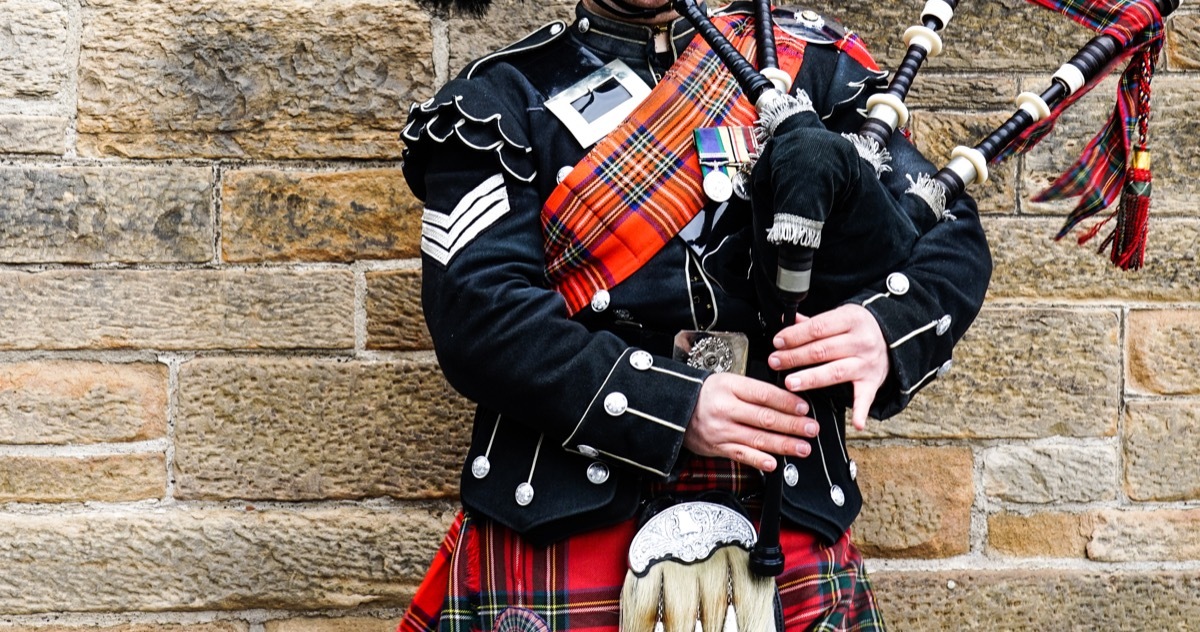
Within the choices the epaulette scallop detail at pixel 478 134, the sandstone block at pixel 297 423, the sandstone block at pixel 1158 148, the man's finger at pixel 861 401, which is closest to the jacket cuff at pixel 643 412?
the man's finger at pixel 861 401

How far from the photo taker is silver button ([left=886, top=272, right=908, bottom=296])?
183 cm

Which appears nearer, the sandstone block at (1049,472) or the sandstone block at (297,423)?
the sandstone block at (297,423)

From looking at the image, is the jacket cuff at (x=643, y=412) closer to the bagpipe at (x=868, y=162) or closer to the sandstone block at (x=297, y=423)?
the bagpipe at (x=868, y=162)

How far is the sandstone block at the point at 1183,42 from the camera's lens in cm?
282

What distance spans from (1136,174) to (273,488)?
70.1 inches

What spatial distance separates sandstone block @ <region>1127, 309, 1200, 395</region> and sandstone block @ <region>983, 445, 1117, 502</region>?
0.18 m

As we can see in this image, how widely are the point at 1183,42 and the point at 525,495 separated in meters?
1.86

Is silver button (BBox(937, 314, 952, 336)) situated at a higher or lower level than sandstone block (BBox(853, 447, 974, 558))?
higher

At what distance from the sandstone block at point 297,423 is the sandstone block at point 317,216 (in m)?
0.23

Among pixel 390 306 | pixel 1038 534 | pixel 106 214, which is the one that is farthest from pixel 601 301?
pixel 1038 534

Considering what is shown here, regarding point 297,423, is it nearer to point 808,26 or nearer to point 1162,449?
point 808,26

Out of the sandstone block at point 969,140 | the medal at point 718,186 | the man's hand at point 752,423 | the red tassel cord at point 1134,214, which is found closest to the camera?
the man's hand at point 752,423

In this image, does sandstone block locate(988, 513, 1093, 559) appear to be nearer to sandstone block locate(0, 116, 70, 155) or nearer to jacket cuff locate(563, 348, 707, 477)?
jacket cuff locate(563, 348, 707, 477)

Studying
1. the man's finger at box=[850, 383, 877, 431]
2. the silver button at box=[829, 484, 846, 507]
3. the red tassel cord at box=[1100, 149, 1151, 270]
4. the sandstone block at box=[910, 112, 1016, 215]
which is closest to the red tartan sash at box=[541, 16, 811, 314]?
the man's finger at box=[850, 383, 877, 431]
